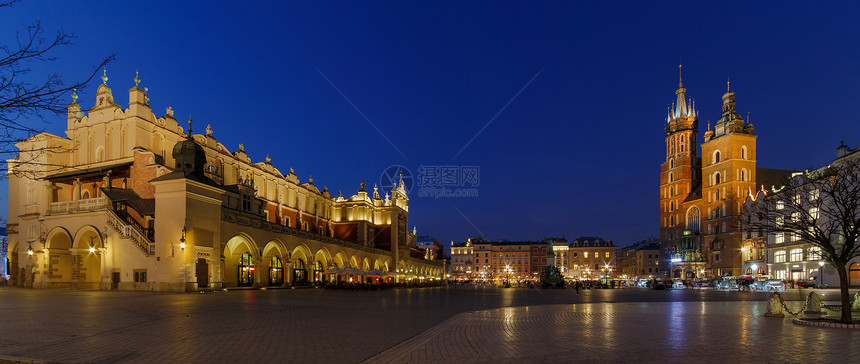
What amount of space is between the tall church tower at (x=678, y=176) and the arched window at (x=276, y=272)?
9391 cm

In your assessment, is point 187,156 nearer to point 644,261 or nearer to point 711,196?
point 711,196

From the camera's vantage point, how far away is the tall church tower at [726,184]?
105 meters

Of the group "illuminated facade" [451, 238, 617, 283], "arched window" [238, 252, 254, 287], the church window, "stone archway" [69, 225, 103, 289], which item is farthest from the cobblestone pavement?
"illuminated facade" [451, 238, 617, 283]

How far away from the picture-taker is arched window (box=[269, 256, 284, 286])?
49772 millimetres

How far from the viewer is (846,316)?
50.6 ft

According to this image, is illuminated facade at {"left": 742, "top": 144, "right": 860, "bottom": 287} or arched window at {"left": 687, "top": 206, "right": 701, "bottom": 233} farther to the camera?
arched window at {"left": 687, "top": 206, "right": 701, "bottom": 233}

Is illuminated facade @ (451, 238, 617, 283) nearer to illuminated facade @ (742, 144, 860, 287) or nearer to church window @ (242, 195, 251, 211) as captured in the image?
illuminated facade @ (742, 144, 860, 287)

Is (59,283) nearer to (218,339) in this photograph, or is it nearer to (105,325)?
(105,325)

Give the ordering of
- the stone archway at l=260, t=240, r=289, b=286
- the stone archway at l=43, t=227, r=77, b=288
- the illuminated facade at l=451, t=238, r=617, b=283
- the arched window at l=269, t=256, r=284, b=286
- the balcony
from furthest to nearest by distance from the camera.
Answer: the illuminated facade at l=451, t=238, r=617, b=283, the arched window at l=269, t=256, r=284, b=286, the stone archway at l=260, t=240, r=289, b=286, the stone archway at l=43, t=227, r=77, b=288, the balcony

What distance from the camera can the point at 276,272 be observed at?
51.0 metres

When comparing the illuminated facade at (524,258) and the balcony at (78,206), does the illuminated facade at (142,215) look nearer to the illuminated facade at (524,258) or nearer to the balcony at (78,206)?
the balcony at (78,206)

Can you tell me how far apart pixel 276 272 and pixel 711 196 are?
305ft

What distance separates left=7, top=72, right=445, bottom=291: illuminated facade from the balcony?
95mm

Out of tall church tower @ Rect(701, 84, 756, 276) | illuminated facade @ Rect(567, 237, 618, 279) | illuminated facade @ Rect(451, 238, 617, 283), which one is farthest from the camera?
illuminated facade @ Rect(567, 237, 618, 279)
